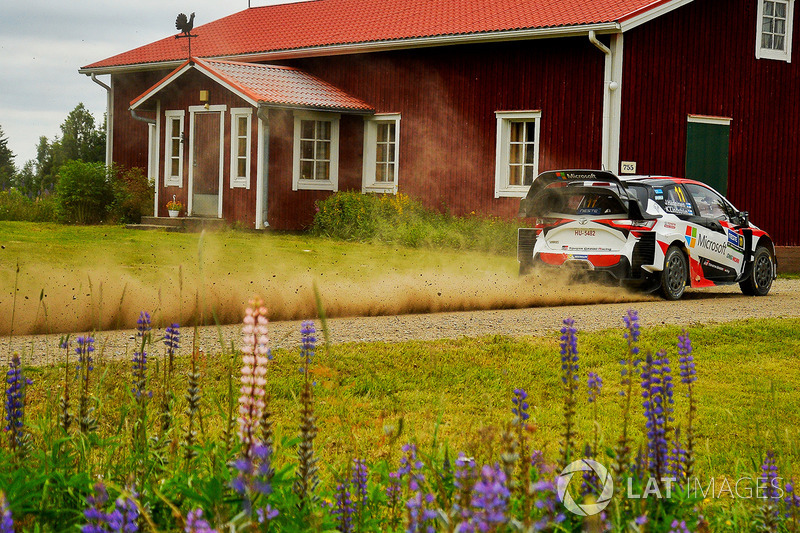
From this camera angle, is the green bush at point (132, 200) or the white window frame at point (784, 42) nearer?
the white window frame at point (784, 42)

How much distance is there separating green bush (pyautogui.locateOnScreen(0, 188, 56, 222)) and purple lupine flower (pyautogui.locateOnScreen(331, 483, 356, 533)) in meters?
24.0

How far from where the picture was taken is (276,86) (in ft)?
81.4

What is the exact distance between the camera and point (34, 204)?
1118 inches

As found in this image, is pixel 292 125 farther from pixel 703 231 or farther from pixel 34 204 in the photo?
pixel 703 231

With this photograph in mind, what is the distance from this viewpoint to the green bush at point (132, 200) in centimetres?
2784

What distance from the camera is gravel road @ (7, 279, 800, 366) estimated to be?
9094 millimetres

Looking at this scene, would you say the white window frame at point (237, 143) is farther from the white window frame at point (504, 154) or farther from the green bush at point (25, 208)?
the white window frame at point (504, 154)

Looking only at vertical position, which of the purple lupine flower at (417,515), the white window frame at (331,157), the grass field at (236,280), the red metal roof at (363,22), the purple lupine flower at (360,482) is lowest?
the grass field at (236,280)

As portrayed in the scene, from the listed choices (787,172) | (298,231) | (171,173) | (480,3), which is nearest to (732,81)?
(787,172)

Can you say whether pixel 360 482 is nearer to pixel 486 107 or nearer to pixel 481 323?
pixel 481 323

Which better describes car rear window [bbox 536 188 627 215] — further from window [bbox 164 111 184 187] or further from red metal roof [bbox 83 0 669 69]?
window [bbox 164 111 184 187]

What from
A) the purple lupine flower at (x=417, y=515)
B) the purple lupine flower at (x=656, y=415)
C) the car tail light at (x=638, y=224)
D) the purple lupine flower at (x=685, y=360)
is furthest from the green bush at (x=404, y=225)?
the purple lupine flower at (x=417, y=515)

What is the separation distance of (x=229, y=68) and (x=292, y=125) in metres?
2.38

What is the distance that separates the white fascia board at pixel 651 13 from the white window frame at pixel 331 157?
308 inches
